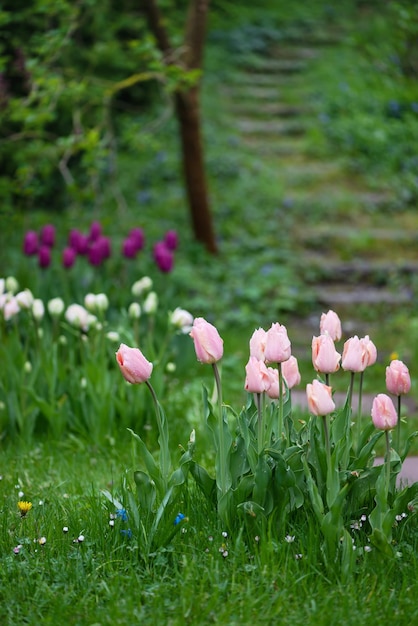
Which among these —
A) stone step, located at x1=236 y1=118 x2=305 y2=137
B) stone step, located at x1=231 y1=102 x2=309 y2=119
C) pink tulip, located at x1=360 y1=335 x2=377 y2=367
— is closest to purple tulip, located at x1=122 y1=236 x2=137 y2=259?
pink tulip, located at x1=360 y1=335 x2=377 y2=367

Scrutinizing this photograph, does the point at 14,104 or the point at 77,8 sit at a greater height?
the point at 77,8

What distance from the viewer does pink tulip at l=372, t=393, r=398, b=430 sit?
2.28 meters

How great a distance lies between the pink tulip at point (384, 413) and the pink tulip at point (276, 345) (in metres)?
0.29

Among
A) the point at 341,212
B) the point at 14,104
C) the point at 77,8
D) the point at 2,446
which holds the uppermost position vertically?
the point at 77,8

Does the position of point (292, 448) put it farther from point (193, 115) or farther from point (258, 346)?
point (193, 115)

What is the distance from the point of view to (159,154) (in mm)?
9156

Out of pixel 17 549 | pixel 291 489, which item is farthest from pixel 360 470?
pixel 17 549

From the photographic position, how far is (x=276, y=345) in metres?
2.30

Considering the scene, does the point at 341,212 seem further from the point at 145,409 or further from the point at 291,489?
the point at 291,489

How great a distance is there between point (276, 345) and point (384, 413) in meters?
0.36

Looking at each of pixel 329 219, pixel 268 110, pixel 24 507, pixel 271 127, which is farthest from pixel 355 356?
pixel 268 110

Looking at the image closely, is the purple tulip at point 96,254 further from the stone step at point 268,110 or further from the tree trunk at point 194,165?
the stone step at point 268,110

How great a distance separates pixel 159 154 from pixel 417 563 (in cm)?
736

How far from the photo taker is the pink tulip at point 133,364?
2.30m
